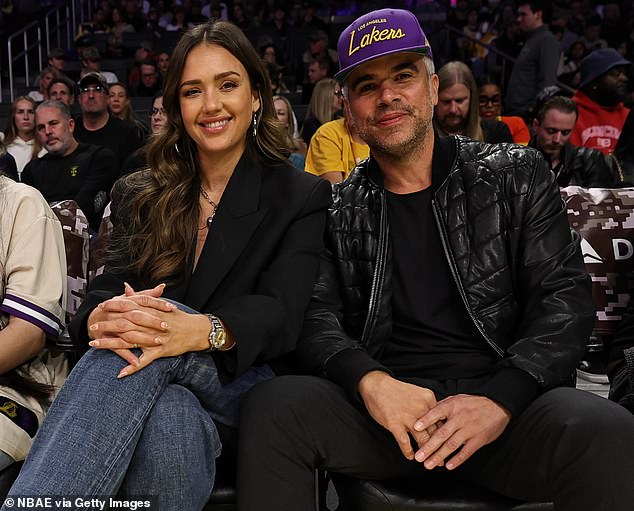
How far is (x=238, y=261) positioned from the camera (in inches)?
86.4

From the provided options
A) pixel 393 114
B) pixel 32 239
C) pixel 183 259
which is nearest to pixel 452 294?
pixel 393 114

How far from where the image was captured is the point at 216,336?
6.25 ft

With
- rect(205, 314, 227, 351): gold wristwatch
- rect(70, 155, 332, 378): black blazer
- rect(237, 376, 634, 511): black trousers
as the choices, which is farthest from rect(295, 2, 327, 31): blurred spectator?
rect(237, 376, 634, 511): black trousers

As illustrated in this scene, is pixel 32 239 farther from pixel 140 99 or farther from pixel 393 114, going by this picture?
pixel 140 99

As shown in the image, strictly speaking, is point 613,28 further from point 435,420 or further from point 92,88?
point 435,420

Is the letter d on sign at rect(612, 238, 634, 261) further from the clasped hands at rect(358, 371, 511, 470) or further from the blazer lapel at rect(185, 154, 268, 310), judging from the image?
the blazer lapel at rect(185, 154, 268, 310)

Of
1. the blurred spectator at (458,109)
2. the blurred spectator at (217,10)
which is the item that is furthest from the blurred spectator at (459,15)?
the blurred spectator at (458,109)

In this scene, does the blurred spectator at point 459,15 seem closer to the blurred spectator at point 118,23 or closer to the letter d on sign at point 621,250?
the blurred spectator at point 118,23

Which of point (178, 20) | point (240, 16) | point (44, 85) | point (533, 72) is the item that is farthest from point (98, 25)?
point (533, 72)

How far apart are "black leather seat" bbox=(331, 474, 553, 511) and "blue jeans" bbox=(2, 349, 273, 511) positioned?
339 millimetres

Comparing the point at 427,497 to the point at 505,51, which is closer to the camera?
the point at 427,497

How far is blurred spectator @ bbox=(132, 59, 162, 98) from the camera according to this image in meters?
9.98

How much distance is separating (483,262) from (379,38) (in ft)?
2.08

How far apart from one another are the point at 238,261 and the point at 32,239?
0.57 metres
